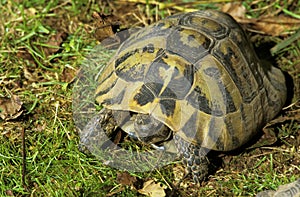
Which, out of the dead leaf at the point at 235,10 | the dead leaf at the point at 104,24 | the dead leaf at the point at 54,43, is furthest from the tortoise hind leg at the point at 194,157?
the dead leaf at the point at 235,10

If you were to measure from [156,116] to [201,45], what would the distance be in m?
0.67

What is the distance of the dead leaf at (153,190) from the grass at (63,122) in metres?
0.05

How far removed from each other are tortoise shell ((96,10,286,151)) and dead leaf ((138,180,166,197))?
0.41 metres

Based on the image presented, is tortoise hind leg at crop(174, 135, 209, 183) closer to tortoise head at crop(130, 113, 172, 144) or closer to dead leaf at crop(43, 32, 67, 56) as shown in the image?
tortoise head at crop(130, 113, 172, 144)

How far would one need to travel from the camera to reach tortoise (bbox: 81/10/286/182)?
412cm

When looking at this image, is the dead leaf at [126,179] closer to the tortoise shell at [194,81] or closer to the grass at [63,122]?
the grass at [63,122]

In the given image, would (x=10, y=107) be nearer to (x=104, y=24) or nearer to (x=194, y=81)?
(x=104, y=24)

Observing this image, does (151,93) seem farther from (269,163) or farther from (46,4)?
(46,4)

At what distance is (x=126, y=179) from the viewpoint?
425 centimetres

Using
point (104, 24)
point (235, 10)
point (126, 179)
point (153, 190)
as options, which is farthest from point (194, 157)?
point (235, 10)

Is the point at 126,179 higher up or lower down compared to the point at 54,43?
lower down

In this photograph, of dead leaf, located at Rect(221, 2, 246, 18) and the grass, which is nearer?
the grass

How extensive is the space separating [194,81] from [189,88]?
7 centimetres

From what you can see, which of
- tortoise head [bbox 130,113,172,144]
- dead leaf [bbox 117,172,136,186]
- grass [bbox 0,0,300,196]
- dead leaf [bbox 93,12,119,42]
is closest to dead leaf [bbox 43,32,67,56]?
grass [bbox 0,0,300,196]
